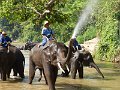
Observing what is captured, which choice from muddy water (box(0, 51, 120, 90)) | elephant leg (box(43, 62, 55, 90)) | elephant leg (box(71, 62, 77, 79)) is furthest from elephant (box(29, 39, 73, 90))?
elephant leg (box(71, 62, 77, 79))

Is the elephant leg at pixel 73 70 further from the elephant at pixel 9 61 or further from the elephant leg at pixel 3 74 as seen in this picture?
the elephant leg at pixel 3 74

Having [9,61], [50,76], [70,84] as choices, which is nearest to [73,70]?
[70,84]

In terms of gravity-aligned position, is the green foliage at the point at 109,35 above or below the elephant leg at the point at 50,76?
above

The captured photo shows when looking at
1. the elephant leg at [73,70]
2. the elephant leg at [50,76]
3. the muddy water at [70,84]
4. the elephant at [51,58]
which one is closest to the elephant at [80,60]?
the elephant leg at [73,70]

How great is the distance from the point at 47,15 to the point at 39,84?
5.92 m

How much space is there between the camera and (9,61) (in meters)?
13.9

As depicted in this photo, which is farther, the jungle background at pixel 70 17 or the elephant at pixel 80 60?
the jungle background at pixel 70 17

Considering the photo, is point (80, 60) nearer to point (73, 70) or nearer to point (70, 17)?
point (73, 70)

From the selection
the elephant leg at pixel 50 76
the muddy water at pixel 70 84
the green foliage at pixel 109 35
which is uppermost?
the green foliage at pixel 109 35

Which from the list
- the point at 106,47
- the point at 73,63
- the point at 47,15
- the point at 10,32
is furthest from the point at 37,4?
the point at 10,32

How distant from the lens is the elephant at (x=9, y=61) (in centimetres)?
1356

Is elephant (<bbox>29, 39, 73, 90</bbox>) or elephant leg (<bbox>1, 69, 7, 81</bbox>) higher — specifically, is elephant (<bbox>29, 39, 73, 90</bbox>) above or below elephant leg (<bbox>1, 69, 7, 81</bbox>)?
above

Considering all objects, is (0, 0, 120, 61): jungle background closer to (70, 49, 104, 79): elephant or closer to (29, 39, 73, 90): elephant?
(70, 49, 104, 79): elephant

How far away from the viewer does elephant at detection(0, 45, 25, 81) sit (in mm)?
13562
